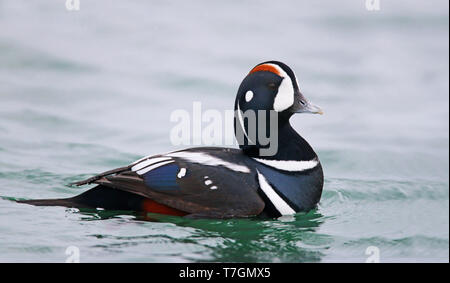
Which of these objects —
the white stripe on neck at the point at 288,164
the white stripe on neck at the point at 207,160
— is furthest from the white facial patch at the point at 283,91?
the white stripe on neck at the point at 207,160

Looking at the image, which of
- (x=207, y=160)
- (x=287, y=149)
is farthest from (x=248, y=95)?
(x=207, y=160)

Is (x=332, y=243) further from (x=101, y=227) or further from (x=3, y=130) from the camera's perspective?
(x=3, y=130)

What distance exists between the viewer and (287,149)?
8617 mm

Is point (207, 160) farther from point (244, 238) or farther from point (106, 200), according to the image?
point (106, 200)

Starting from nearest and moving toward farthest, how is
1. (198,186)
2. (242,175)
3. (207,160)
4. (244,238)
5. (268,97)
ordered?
(244,238), (198,186), (242,175), (207,160), (268,97)

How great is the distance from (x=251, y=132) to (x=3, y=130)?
4929 mm

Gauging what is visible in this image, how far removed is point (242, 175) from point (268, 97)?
2.78ft

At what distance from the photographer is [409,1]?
16.4 m

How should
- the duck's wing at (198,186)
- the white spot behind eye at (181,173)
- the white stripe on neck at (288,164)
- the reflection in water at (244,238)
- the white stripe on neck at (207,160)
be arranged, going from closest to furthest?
the reflection in water at (244,238) → the duck's wing at (198,186) → the white spot behind eye at (181,173) → the white stripe on neck at (207,160) → the white stripe on neck at (288,164)

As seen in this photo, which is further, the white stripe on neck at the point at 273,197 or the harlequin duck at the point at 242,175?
the white stripe on neck at the point at 273,197

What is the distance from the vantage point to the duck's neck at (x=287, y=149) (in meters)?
8.59

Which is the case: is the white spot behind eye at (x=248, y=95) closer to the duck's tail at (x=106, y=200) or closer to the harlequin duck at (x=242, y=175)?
the harlequin duck at (x=242, y=175)

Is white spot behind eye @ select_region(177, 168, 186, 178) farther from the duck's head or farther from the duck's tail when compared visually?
the duck's head

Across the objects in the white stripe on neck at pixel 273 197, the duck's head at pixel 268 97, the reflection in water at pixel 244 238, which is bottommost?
the reflection in water at pixel 244 238
